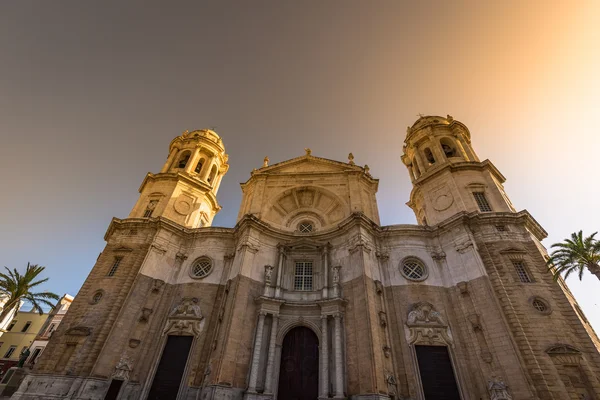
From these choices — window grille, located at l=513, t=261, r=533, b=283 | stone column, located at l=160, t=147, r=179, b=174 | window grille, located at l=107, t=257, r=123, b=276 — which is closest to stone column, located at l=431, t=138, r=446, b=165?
window grille, located at l=513, t=261, r=533, b=283

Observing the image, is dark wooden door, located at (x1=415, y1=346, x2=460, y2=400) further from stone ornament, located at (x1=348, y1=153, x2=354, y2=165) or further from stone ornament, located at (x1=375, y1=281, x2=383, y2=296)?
Answer: stone ornament, located at (x1=348, y1=153, x2=354, y2=165)

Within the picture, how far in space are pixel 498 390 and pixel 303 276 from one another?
44.9 feet

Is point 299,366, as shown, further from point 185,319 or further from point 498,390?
point 498,390

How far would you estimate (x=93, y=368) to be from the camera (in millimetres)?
17844

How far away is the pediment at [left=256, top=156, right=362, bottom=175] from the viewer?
30625 mm

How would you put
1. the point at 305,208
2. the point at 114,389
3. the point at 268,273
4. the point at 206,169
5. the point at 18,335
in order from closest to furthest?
1. the point at 114,389
2. the point at 268,273
3. the point at 305,208
4. the point at 206,169
5. the point at 18,335

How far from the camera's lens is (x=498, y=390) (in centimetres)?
1552

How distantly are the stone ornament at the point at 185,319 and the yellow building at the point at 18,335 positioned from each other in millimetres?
40149

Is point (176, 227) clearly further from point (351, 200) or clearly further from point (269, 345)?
point (351, 200)

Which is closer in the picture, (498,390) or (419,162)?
(498,390)

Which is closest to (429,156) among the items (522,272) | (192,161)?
(522,272)

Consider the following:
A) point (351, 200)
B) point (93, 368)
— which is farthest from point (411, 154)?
point (93, 368)

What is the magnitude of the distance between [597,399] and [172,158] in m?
38.1

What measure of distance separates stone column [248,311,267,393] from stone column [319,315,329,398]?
4042mm
